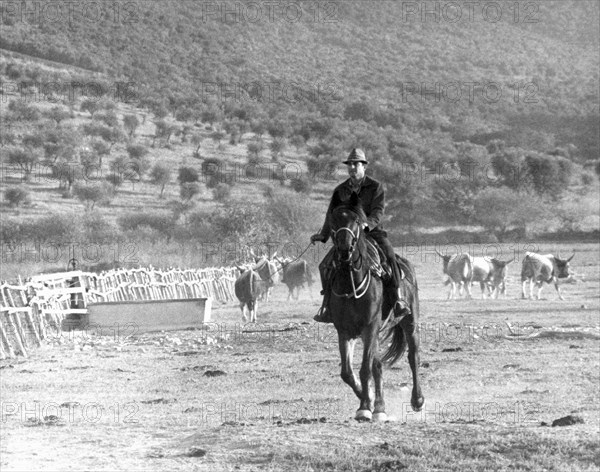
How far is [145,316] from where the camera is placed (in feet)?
92.2

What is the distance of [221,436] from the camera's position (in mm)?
11164

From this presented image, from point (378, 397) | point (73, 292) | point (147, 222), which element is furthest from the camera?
point (147, 222)

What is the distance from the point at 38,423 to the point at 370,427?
3708mm

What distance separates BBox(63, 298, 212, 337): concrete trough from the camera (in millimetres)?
28000

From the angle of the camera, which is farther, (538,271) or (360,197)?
(538,271)

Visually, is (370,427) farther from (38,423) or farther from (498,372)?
(498,372)

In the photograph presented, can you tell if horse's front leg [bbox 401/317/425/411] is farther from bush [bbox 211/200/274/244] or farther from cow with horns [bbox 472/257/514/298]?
bush [bbox 211/200/274/244]

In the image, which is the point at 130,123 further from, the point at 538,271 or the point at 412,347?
the point at 412,347

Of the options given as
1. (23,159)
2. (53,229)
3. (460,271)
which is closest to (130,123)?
(23,159)

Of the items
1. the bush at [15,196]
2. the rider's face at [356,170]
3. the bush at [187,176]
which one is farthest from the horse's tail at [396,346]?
the bush at [187,176]

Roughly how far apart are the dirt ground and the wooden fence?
1.87 feet

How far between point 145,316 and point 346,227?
655 inches

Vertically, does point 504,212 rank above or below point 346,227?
below

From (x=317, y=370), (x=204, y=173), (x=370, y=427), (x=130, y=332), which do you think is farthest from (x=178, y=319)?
(x=204, y=173)
